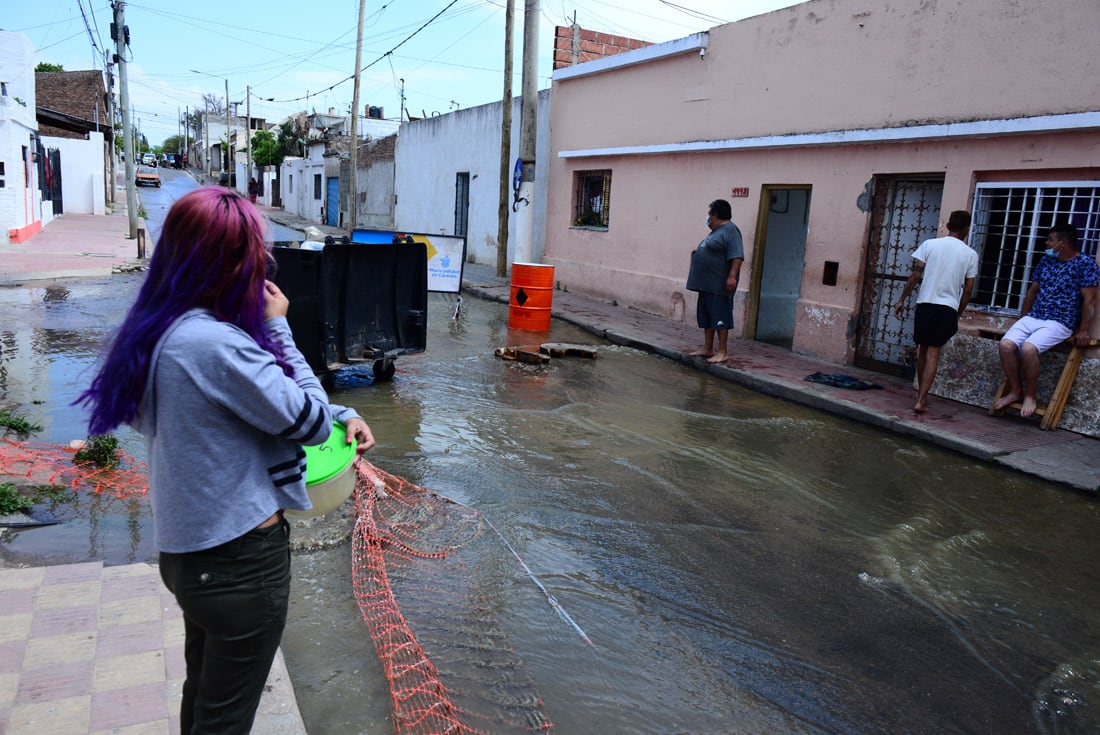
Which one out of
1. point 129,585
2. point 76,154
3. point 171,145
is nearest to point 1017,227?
point 129,585

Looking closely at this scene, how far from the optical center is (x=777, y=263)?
11484 mm

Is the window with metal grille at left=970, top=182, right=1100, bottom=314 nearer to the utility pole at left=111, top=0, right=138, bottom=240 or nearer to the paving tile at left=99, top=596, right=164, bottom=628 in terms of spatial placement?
the paving tile at left=99, top=596, right=164, bottom=628

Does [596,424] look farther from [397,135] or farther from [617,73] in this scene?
[397,135]

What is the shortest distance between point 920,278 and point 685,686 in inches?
228

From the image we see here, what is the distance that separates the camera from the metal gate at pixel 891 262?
29.5 feet

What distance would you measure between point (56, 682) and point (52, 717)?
22 centimetres

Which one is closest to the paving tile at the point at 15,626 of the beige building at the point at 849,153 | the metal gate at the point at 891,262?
the beige building at the point at 849,153

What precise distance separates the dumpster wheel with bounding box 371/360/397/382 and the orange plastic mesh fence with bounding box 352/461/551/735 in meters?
3.02

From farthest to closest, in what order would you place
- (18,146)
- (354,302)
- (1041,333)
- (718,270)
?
(18,146) → (718,270) → (354,302) → (1041,333)

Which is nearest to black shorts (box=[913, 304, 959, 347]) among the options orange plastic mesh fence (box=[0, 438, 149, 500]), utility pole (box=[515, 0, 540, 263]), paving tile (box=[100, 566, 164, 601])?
orange plastic mesh fence (box=[0, 438, 149, 500])

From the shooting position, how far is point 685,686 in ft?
10.5

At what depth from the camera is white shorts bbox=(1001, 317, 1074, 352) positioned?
22.7ft

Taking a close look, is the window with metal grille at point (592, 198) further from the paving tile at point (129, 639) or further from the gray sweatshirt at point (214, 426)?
the gray sweatshirt at point (214, 426)

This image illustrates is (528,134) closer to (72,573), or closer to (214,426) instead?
(72,573)
